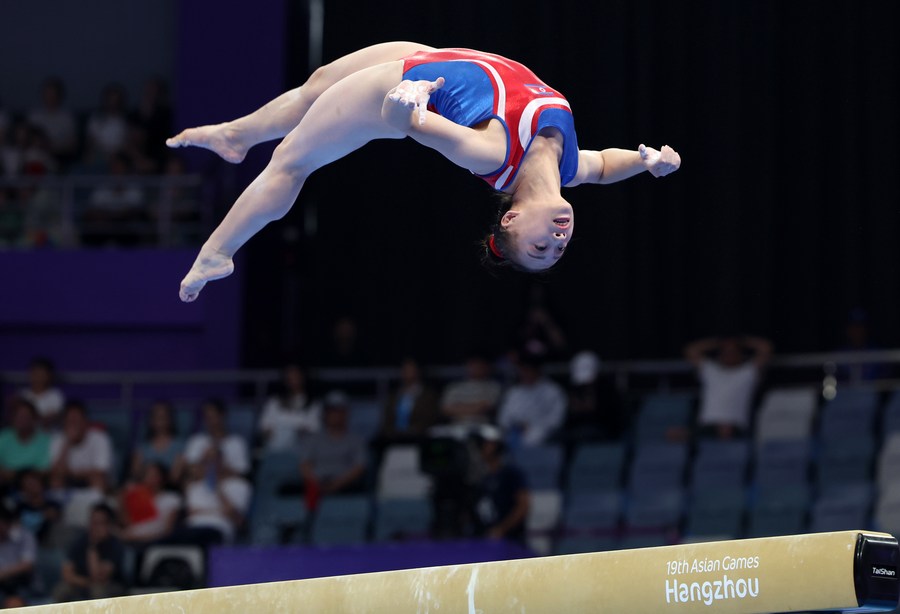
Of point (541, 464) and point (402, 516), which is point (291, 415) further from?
point (541, 464)

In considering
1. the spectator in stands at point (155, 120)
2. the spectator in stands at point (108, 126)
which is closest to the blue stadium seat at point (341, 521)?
the spectator in stands at point (155, 120)

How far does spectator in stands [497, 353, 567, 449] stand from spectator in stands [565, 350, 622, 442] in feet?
0.43

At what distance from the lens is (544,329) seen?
11484 mm

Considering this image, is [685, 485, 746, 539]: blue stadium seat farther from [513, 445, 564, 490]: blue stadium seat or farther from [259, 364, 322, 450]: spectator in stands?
[259, 364, 322, 450]: spectator in stands

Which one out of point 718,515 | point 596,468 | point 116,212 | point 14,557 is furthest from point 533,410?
point 116,212

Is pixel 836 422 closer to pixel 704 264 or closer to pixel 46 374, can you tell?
pixel 704 264

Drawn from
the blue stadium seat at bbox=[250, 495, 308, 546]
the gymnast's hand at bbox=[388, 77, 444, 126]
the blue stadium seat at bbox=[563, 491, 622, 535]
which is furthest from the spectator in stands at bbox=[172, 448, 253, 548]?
the gymnast's hand at bbox=[388, 77, 444, 126]

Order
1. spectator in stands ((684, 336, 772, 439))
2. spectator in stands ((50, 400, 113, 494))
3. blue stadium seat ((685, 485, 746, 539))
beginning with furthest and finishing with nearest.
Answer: spectator in stands ((50, 400, 113, 494)) → spectator in stands ((684, 336, 772, 439)) → blue stadium seat ((685, 485, 746, 539))

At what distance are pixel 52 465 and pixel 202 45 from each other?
4.17 metres

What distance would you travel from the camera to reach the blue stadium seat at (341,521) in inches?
401

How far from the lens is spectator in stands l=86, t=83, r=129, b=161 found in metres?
13.5

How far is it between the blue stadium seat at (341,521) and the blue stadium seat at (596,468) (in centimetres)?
154

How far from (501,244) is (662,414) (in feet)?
21.7

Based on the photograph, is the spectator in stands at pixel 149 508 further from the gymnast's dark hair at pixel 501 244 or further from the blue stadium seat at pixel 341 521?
the gymnast's dark hair at pixel 501 244
